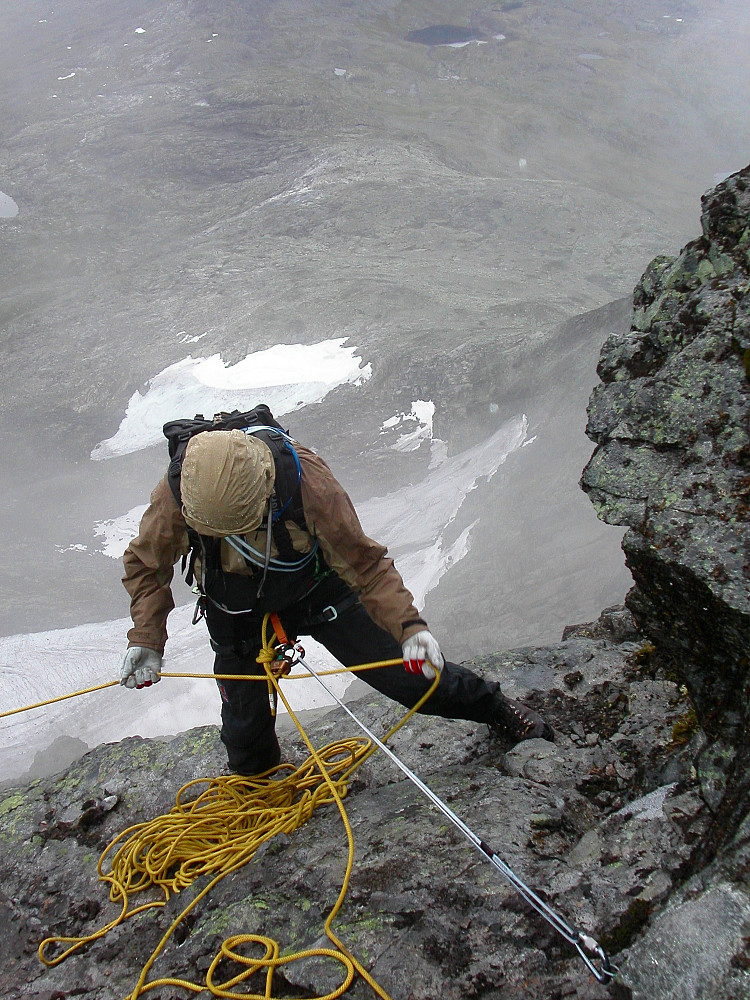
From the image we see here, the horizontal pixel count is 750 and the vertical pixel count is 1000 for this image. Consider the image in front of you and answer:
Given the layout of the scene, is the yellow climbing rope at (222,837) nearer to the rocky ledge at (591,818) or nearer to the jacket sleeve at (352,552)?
the rocky ledge at (591,818)

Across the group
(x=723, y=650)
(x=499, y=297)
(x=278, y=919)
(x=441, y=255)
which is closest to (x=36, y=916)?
(x=278, y=919)

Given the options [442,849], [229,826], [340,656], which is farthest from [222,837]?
[442,849]

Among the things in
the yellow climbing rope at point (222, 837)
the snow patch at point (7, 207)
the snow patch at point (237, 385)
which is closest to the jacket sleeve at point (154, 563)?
the yellow climbing rope at point (222, 837)

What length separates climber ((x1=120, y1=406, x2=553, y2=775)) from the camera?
2939 mm

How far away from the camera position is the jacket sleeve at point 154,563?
3.21 metres

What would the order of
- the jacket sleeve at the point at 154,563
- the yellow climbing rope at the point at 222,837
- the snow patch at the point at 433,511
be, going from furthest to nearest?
the snow patch at the point at 433,511
the jacket sleeve at the point at 154,563
the yellow climbing rope at the point at 222,837

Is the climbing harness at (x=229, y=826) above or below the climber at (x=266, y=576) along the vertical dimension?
below

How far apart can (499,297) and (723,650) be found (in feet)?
77.2

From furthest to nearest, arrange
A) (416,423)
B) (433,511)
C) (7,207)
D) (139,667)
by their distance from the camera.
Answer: (7,207), (416,423), (433,511), (139,667)

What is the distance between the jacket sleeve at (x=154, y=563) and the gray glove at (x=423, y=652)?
118 centimetres

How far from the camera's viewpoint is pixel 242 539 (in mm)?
3115

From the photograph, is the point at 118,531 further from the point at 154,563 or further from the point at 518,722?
the point at 518,722

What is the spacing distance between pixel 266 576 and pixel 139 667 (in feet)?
2.85

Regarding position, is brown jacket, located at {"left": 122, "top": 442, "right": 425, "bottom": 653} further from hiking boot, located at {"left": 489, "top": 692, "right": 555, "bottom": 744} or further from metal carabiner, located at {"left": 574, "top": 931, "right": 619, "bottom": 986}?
metal carabiner, located at {"left": 574, "top": 931, "right": 619, "bottom": 986}
